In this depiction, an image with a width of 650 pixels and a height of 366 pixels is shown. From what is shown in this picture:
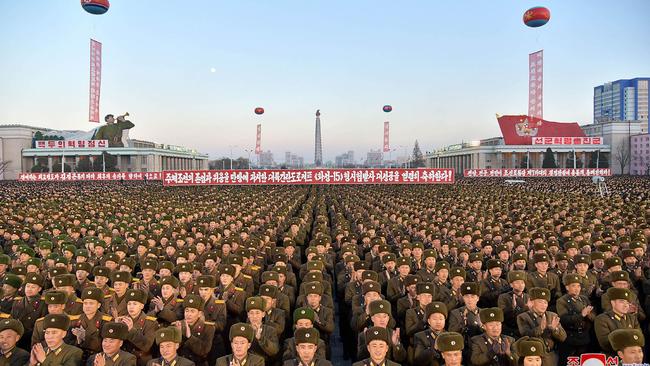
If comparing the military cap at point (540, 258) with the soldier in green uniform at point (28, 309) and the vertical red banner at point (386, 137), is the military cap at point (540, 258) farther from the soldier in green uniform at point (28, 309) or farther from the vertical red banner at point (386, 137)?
the vertical red banner at point (386, 137)

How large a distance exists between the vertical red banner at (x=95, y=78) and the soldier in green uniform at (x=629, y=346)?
162 feet

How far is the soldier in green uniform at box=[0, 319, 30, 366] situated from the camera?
16.3 ft

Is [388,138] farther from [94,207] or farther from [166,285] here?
[166,285]

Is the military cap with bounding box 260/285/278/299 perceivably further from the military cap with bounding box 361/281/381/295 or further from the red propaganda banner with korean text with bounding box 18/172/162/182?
the red propaganda banner with korean text with bounding box 18/172/162/182

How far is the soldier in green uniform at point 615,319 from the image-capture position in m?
5.57

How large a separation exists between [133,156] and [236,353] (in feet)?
261

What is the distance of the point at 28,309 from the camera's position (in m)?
6.62

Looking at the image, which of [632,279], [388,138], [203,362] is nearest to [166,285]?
[203,362]

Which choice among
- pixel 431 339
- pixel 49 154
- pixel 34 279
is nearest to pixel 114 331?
pixel 34 279

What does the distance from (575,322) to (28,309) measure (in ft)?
22.6

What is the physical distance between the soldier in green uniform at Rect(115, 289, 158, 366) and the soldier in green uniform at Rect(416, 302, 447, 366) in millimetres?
2929

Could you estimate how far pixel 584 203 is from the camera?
21359 mm

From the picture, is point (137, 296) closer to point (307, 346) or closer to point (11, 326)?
point (11, 326)

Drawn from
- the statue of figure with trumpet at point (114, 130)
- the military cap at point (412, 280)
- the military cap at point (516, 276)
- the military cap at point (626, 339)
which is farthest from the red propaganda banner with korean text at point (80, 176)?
the military cap at point (626, 339)
